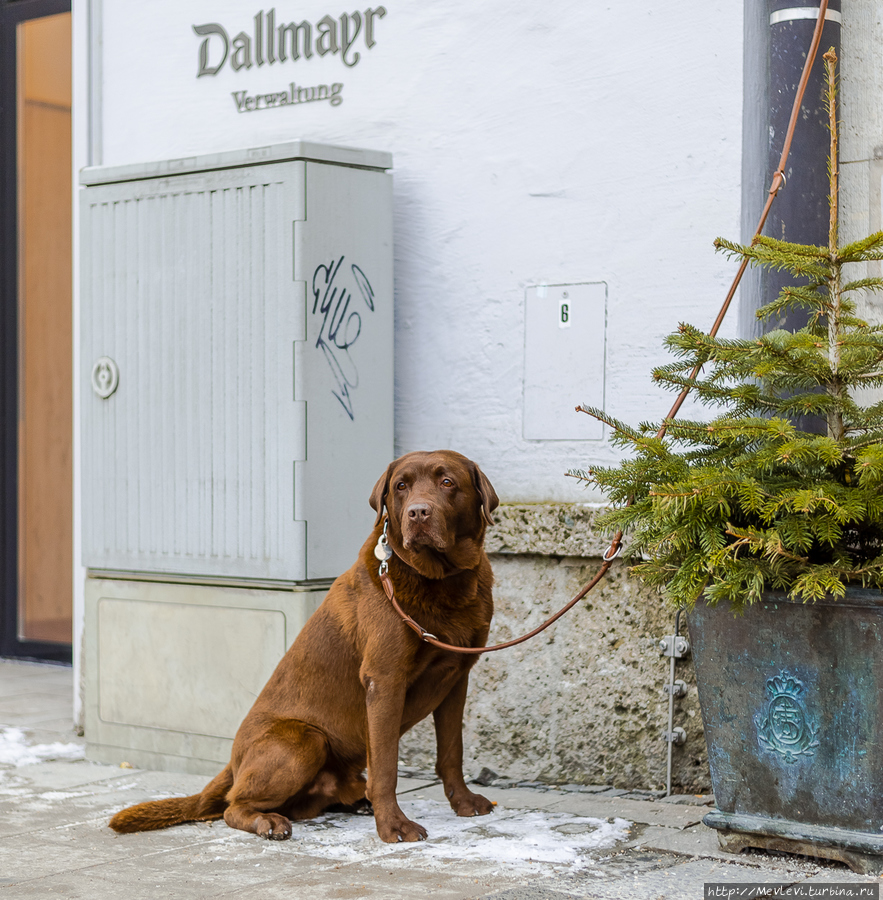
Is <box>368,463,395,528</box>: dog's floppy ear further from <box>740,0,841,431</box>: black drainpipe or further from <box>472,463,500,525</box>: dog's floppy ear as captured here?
<box>740,0,841,431</box>: black drainpipe

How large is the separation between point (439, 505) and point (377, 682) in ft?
2.08

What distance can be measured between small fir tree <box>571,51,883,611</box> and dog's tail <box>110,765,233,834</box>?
1.73 m

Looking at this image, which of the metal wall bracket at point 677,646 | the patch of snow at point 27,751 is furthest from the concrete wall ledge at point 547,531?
the patch of snow at point 27,751

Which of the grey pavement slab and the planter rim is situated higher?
the planter rim

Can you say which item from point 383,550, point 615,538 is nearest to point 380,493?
point 383,550

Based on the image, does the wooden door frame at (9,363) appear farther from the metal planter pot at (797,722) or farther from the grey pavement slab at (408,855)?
the metal planter pot at (797,722)

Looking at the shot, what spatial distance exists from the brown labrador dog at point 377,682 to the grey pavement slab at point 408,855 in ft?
0.31

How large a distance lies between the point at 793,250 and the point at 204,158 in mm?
2742

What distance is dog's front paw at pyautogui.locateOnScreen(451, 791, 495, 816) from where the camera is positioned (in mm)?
4785

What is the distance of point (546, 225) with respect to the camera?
5.59 metres

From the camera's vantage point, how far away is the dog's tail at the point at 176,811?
461 cm

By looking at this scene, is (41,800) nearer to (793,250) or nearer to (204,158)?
(204,158)

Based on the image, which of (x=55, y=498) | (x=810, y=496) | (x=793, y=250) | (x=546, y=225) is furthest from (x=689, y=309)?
(x=55, y=498)

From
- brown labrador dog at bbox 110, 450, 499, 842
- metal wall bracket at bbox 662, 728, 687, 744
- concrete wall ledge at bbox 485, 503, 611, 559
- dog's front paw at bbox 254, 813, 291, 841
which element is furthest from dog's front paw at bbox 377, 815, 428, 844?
concrete wall ledge at bbox 485, 503, 611, 559
